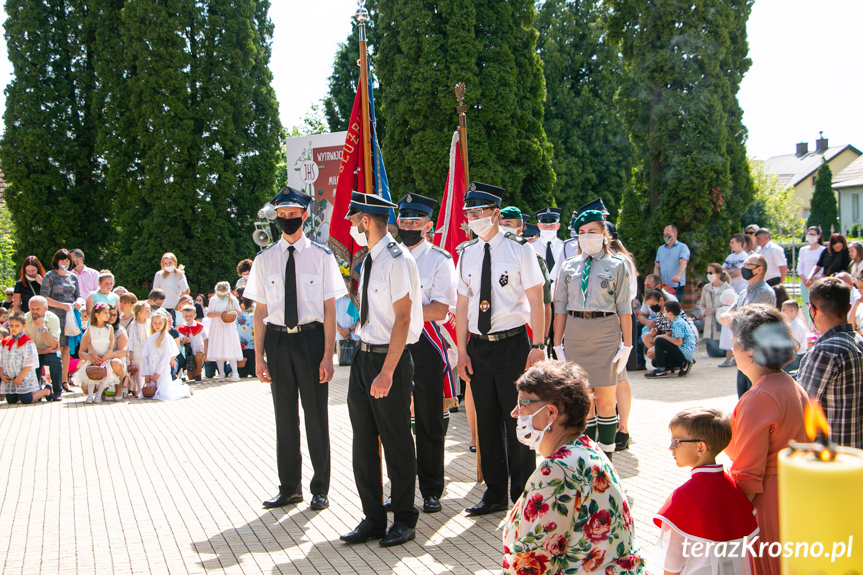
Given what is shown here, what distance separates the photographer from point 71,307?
1316 centimetres

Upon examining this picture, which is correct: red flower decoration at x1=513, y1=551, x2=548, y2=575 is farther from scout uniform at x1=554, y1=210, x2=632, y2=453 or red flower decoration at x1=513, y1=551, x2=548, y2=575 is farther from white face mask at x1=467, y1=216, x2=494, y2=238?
scout uniform at x1=554, y1=210, x2=632, y2=453

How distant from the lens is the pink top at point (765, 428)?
3.13 metres

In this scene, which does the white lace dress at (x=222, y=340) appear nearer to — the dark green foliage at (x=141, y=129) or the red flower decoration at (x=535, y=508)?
the dark green foliage at (x=141, y=129)

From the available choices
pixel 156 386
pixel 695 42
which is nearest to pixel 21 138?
pixel 156 386

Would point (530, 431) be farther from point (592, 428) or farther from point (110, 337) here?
point (110, 337)

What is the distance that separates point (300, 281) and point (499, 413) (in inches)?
73.8

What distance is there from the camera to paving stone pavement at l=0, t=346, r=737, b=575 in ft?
16.6

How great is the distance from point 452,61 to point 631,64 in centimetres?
532

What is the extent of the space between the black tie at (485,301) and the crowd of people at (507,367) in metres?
0.02

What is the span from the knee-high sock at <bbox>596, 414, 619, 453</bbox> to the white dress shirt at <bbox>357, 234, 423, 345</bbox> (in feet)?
7.25

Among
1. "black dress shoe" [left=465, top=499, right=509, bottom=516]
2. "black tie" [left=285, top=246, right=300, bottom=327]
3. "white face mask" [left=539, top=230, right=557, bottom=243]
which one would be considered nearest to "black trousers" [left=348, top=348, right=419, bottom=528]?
"black dress shoe" [left=465, top=499, right=509, bottom=516]

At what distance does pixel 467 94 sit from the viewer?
2225 cm

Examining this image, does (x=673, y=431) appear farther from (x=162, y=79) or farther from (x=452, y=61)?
(x=162, y=79)

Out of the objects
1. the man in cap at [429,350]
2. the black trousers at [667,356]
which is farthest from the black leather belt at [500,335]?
the black trousers at [667,356]
